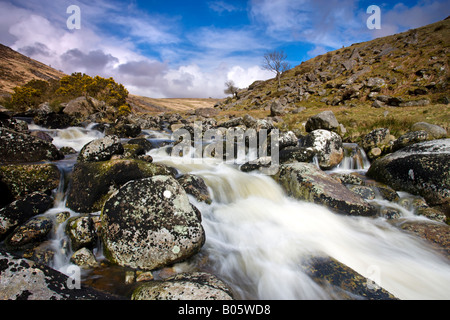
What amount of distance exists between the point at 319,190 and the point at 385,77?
39354 millimetres

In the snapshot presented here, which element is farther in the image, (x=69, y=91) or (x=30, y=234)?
(x=69, y=91)

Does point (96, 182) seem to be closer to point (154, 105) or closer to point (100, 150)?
point (100, 150)

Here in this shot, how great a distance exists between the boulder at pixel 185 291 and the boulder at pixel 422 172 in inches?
321

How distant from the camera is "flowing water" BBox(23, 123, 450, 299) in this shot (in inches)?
161

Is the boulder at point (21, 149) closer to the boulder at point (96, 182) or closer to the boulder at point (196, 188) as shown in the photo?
the boulder at point (96, 182)

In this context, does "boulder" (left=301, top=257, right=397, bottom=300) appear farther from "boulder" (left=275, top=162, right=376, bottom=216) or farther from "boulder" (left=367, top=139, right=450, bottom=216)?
"boulder" (left=367, top=139, right=450, bottom=216)

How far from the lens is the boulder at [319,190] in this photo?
688 cm

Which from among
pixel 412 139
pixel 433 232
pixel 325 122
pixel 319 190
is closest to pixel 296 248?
pixel 319 190

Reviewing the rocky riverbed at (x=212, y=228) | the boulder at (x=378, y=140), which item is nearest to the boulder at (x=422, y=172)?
the rocky riverbed at (x=212, y=228)

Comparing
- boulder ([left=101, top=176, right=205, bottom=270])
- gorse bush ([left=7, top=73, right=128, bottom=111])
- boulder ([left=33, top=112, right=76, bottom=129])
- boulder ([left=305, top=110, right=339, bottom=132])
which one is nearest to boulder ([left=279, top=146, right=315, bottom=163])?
boulder ([left=305, top=110, right=339, bottom=132])

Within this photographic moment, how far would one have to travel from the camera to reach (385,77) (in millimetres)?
34719

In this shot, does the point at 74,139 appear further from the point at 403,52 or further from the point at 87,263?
the point at 403,52

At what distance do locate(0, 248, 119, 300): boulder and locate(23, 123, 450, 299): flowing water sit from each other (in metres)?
1.36

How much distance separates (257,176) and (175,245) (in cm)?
586
